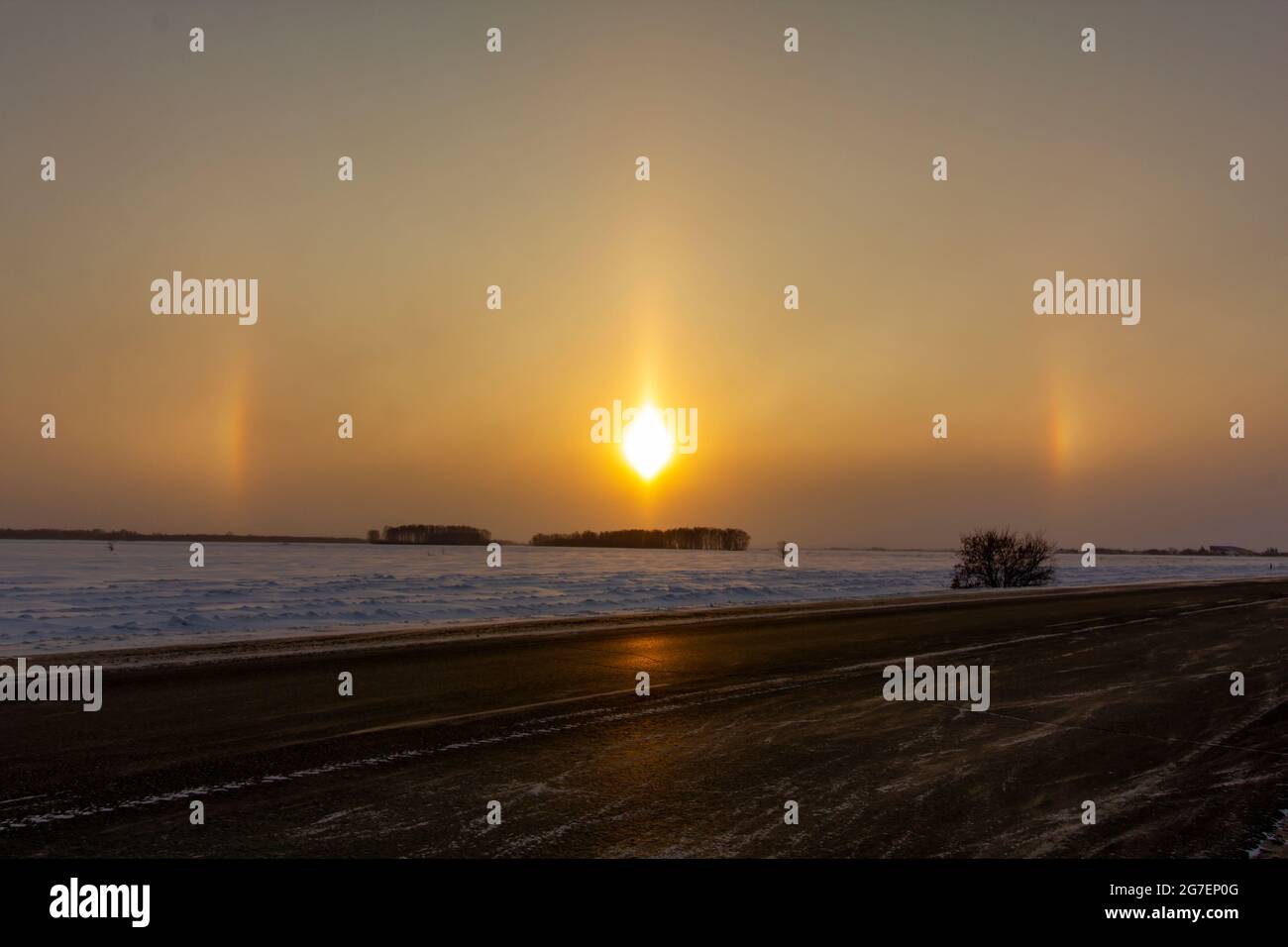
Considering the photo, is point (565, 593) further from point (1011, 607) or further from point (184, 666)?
point (184, 666)

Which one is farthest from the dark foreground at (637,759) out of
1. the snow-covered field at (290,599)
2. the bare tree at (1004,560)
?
the bare tree at (1004,560)

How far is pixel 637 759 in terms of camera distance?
7.32 m

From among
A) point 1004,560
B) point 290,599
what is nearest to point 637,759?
point 290,599

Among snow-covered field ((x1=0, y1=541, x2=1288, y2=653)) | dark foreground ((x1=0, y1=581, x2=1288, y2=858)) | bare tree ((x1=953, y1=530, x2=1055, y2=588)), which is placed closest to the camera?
dark foreground ((x1=0, y1=581, x2=1288, y2=858))

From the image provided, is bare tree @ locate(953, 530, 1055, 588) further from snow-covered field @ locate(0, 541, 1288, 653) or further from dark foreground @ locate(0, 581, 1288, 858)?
dark foreground @ locate(0, 581, 1288, 858)

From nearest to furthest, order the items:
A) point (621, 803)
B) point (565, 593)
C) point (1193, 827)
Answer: point (1193, 827) < point (621, 803) < point (565, 593)

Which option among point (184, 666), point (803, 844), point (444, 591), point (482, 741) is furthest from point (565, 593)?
point (803, 844)

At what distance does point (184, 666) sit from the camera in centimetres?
1274

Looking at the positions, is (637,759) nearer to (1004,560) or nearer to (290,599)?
(290,599)

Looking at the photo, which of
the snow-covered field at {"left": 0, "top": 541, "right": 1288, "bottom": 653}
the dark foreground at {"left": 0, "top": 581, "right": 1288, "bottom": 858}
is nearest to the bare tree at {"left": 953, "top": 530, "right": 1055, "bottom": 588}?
the snow-covered field at {"left": 0, "top": 541, "right": 1288, "bottom": 653}

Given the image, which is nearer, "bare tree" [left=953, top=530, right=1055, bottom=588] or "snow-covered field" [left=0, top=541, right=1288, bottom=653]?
"snow-covered field" [left=0, top=541, right=1288, bottom=653]

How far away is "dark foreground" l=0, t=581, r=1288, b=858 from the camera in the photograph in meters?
5.27
